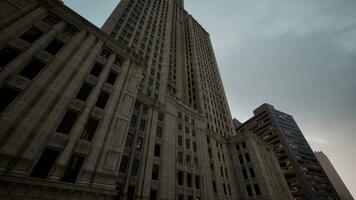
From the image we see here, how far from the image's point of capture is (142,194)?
2375 cm

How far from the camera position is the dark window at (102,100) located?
20159mm

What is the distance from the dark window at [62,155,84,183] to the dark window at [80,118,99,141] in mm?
2103

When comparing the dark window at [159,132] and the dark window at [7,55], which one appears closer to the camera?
the dark window at [7,55]

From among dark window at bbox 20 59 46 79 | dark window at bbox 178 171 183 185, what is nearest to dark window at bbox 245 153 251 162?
dark window at bbox 178 171 183 185

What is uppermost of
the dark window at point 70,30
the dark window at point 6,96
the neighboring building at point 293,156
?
the neighboring building at point 293,156

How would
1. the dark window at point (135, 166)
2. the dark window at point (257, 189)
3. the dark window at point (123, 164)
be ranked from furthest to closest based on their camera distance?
the dark window at point (257, 189) < the dark window at point (135, 166) < the dark window at point (123, 164)

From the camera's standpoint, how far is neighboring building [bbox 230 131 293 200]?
3994 cm

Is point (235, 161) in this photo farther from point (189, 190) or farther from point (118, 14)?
point (118, 14)

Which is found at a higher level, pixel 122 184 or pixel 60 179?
pixel 122 184

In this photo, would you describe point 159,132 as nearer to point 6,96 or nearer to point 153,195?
point 153,195

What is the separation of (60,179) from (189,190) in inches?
899

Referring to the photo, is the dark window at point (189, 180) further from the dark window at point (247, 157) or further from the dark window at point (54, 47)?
the dark window at point (54, 47)

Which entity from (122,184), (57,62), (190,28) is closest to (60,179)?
(122,184)

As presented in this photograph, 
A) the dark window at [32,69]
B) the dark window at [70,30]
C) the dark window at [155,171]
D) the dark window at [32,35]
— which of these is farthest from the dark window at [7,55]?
the dark window at [155,171]
